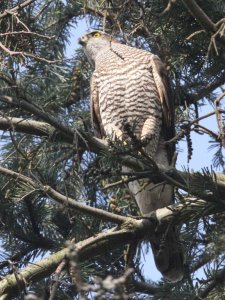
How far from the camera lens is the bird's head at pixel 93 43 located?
5047mm

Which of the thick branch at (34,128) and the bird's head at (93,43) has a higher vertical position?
the bird's head at (93,43)

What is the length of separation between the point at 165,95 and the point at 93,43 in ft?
4.34

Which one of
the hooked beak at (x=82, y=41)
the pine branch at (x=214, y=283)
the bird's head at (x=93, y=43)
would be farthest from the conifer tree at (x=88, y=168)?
the hooked beak at (x=82, y=41)

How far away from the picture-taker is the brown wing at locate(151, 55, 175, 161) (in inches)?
164

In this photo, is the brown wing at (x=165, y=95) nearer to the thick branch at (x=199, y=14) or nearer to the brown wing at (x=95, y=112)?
the brown wing at (x=95, y=112)

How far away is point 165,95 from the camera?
4188mm

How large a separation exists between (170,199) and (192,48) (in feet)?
3.72

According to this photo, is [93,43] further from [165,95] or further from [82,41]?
[165,95]

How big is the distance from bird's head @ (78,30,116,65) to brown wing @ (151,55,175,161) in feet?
2.75

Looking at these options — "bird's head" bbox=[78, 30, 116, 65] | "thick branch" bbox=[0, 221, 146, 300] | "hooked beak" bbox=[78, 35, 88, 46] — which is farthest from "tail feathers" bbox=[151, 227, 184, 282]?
"hooked beak" bbox=[78, 35, 88, 46]

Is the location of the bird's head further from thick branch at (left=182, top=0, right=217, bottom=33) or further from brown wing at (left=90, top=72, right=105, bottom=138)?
thick branch at (left=182, top=0, right=217, bottom=33)

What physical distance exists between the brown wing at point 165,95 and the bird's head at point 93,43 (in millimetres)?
838

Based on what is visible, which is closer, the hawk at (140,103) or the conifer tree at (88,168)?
the conifer tree at (88,168)

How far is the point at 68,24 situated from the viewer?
4.70m
